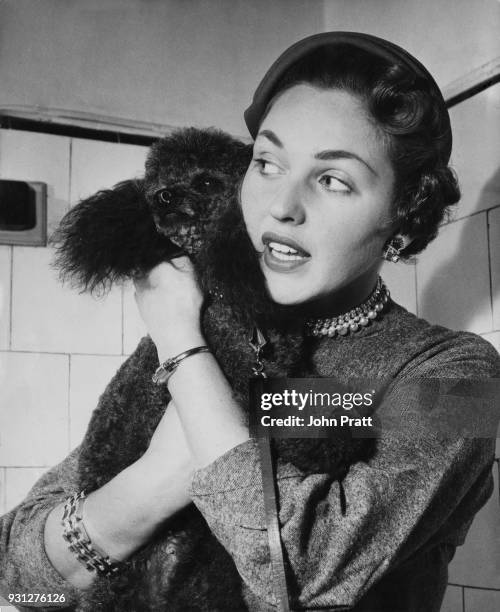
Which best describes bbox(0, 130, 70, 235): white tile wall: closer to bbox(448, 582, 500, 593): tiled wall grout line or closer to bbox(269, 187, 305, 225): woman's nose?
bbox(269, 187, 305, 225): woman's nose

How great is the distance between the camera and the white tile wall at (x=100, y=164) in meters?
0.87

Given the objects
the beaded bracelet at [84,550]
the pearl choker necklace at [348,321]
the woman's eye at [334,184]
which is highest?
the woman's eye at [334,184]

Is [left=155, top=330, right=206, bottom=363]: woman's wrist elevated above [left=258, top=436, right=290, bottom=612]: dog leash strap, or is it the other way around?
[left=155, top=330, right=206, bottom=363]: woman's wrist

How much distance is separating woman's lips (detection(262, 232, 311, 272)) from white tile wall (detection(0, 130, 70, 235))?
1.16 feet

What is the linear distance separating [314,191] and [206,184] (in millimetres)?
137

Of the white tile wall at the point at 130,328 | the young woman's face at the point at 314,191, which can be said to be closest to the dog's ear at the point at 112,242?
the young woman's face at the point at 314,191

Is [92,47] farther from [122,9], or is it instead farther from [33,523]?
[33,523]

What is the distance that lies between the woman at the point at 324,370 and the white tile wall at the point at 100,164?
0.25 meters

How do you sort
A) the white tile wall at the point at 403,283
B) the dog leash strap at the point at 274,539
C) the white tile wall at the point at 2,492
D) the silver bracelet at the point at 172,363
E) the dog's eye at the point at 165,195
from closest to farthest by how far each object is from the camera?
1. the dog leash strap at the point at 274,539
2. the silver bracelet at the point at 172,363
3. the dog's eye at the point at 165,195
4. the white tile wall at the point at 2,492
5. the white tile wall at the point at 403,283

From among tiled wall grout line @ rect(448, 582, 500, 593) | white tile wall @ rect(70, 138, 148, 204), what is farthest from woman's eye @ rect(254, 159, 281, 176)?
tiled wall grout line @ rect(448, 582, 500, 593)

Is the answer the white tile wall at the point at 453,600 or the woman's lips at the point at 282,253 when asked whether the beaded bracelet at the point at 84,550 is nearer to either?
the woman's lips at the point at 282,253

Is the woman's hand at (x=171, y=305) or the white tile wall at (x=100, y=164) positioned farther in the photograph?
the white tile wall at (x=100, y=164)

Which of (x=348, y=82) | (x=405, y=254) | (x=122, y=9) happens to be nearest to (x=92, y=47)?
(x=122, y=9)

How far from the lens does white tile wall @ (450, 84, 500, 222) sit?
A: 85 cm
